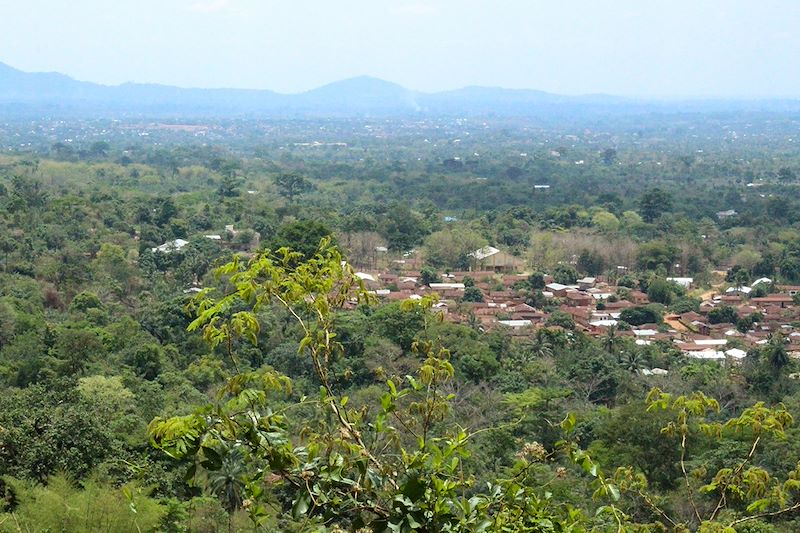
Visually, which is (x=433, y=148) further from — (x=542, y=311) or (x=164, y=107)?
(x=164, y=107)

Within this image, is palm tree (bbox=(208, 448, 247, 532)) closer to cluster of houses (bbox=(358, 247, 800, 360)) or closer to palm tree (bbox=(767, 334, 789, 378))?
palm tree (bbox=(767, 334, 789, 378))

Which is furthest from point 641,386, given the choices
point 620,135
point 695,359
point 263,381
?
point 620,135

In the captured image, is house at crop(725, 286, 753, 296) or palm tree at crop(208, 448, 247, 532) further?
house at crop(725, 286, 753, 296)

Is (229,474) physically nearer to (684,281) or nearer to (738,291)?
(738,291)

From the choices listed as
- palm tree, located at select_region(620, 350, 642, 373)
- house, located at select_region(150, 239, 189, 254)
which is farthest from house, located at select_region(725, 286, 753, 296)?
house, located at select_region(150, 239, 189, 254)

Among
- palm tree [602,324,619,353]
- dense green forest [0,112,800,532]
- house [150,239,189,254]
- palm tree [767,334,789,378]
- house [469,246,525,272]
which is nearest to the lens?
dense green forest [0,112,800,532]

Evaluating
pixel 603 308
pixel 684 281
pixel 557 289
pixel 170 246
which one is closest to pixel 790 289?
pixel 684 281

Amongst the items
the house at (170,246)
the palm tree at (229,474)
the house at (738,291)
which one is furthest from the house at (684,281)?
the palm tree at (229,474)
